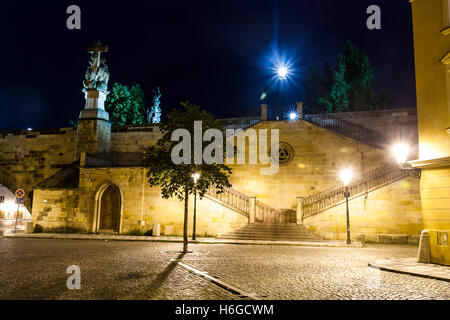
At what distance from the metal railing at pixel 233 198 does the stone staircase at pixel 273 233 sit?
1238mm

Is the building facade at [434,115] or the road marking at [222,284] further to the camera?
the building facade at [434,115]

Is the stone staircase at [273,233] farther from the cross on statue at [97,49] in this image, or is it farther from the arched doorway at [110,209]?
the cross on statue at [97,49]

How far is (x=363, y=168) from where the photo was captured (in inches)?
873

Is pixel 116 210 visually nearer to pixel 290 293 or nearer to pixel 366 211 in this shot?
pixel 366 211

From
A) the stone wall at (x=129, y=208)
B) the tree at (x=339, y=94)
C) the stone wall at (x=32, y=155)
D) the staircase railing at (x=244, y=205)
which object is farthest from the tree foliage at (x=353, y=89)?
the stone wall at (x=32, y=155)

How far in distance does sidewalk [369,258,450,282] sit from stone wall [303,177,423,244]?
762 cm

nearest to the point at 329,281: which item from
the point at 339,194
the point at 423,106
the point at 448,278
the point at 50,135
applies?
the point at 448,278

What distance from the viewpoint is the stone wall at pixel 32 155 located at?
29.7 m

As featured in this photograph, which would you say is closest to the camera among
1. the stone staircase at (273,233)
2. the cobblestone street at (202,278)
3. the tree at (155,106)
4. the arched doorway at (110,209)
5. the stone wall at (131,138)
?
the cobblestone street at (202,278)

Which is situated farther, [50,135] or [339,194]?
[50,135]

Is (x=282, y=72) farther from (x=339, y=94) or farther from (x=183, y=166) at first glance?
(x=183, y=166)

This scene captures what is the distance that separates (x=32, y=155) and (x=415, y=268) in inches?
1208

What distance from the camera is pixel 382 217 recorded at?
18.6 meters
